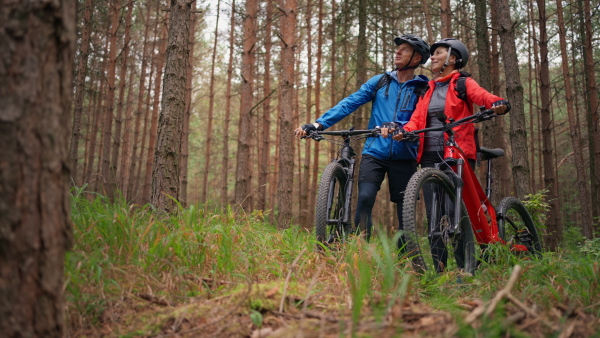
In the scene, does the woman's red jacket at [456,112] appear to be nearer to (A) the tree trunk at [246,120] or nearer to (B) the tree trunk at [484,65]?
(B) the tree trunk at [484,65]

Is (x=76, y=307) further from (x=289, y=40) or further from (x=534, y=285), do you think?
(x=289, y=40)

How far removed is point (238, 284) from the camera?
2.41 metres

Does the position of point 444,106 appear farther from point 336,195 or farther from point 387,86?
point 336,195

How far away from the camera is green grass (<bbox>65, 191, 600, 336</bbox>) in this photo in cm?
188

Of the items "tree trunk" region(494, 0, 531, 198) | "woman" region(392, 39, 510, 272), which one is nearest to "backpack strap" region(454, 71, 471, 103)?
"woman" region(392, 39, 510, 272)

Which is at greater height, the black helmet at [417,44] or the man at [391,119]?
the black helmet at [417,44]

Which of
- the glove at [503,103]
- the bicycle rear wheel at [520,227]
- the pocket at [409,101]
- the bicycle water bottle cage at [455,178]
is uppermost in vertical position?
the pocket at [409,101]

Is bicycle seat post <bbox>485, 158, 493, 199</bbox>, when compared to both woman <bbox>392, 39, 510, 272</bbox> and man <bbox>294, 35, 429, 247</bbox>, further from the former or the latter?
man <bbox>294, 35, 429, 247</bbox>

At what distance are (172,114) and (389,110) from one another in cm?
226

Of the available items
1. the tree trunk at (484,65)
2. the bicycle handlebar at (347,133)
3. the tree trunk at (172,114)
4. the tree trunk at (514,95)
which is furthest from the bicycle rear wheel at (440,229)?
the tree trunk at (484,65)

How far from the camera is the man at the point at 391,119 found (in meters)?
4.23

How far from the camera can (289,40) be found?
8469 millimetres

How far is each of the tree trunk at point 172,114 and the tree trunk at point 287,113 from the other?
145 inches

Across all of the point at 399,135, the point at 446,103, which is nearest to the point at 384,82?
the point at 446,103
